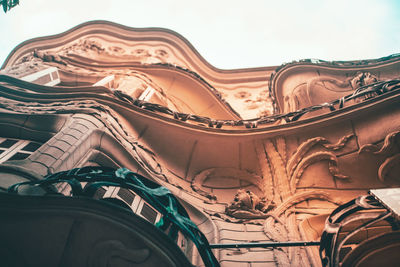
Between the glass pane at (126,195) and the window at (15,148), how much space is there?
196 cm

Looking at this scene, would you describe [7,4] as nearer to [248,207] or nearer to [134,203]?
[134,203]

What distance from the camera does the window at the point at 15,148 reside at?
20.8ft

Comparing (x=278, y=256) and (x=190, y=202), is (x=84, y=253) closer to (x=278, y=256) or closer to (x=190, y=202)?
(x=278, y=256)

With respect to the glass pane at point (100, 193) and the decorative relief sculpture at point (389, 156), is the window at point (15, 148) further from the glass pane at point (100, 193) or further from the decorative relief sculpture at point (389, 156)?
the decorative relief sculpture at point (389, 156)

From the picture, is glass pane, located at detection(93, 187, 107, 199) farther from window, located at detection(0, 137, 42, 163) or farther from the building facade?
window, located at detection(0, 137, 42, 163)

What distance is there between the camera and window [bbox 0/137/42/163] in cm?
635

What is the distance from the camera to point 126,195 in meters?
6.59

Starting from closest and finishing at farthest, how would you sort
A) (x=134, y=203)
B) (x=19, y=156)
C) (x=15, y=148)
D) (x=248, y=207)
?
(x=19, y=156)
(x=134, y=203)
(x=15, y=148)
(x=248, y=207)

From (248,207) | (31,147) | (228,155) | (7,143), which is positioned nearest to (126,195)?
(31,147)

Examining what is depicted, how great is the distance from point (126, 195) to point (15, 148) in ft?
8.18

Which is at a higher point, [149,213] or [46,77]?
[46,77]

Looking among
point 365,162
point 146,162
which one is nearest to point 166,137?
point 146,162

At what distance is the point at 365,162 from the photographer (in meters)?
7.55

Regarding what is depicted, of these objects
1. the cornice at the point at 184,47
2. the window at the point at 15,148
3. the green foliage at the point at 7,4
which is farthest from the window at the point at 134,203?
the cornice at the point at 184,47
